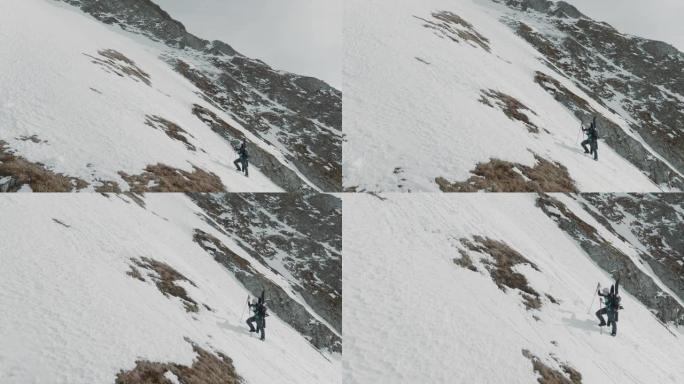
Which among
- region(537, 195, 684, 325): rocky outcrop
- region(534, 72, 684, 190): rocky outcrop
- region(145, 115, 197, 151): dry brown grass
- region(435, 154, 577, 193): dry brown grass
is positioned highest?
region(534, 72, 684, 190): rocky outcrop

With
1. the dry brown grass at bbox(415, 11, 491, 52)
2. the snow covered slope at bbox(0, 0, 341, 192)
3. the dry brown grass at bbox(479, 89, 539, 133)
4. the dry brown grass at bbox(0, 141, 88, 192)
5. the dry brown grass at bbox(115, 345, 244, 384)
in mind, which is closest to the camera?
the dry brown grass at bbox(115, 345, 244, 384)

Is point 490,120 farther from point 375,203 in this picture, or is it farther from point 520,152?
point 375,203

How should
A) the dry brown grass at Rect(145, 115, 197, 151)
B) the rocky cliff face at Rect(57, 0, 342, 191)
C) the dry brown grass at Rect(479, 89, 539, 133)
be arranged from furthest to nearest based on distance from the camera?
the rocky cliff face at Rect(57, 0, 342, 191) → the dry brown grass at Rect(479, 89, 539, 133) → the dry brown grass at Rect(145, 115, 197, 151)

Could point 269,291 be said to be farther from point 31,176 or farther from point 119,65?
point 119,65

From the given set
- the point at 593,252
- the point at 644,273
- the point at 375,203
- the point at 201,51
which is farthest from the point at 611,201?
the point at 201,51

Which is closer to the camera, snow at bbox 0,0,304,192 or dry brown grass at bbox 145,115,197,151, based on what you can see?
snow at bbox 0,0,304,192

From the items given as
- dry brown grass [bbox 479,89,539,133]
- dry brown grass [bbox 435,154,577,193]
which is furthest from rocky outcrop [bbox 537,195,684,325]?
dry brown grass [bbox 479,89,539,133]

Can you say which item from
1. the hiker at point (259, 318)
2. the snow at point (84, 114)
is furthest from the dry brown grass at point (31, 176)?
the hiker at point (259, 318)

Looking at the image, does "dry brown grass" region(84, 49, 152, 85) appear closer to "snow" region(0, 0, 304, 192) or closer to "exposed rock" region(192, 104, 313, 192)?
"snow" region(0, 0, 304, 192)
